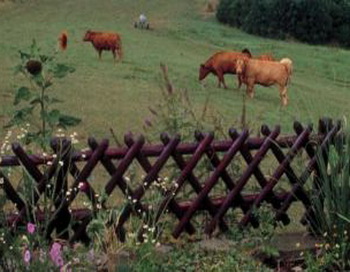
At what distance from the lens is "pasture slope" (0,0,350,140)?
12.8 m

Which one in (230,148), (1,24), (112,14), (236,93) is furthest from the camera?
(112,14)

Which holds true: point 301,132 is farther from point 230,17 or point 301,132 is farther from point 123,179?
point 230,17

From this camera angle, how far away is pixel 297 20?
3188 centimetres

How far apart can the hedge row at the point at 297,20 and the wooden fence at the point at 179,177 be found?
25.5 m

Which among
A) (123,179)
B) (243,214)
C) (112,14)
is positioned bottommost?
(112,14)

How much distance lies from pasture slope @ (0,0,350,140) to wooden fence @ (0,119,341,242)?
2.75 m

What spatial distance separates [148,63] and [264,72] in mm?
3877

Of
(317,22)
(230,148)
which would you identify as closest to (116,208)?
(230,148)

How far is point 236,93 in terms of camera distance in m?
15.8

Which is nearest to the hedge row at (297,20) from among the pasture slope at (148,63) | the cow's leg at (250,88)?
the pasture slope at (148,63)

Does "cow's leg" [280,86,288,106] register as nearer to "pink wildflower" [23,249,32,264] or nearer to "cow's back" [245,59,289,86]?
"cow's back" [245,59,289,86]

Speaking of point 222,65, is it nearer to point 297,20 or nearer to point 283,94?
point 283,94

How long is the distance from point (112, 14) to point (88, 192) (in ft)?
95.4

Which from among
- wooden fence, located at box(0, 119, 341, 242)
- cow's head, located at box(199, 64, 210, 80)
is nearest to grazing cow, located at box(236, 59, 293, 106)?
cow's head, located at box(199, 64, 210, 80)
